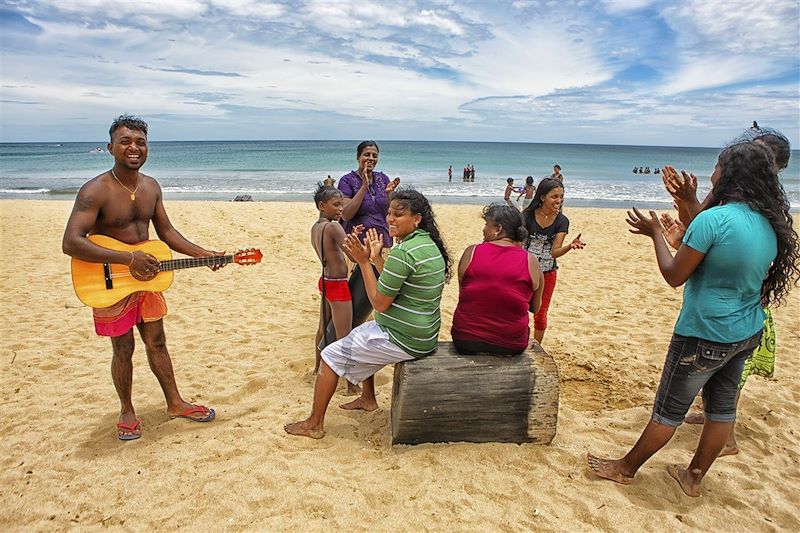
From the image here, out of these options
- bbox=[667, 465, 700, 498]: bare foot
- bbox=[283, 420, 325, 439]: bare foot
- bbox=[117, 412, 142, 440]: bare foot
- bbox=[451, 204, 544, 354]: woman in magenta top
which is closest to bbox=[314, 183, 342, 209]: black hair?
bbox=[451, 204, 544, 354]: woman in magenta top

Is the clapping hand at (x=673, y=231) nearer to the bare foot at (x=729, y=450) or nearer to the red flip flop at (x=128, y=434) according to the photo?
the bare foot at (x=729, y=450)

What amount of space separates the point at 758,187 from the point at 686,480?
6.09ft

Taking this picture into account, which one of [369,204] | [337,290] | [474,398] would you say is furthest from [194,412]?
[369,204]

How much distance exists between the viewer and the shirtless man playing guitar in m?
3.37

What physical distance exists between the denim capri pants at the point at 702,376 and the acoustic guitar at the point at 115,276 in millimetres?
3175

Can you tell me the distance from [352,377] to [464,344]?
82cm

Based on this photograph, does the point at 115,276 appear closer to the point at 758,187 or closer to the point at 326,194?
the point at 326,194

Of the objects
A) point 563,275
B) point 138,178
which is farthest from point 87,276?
point 563,275

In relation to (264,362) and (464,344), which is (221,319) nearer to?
(264,362)

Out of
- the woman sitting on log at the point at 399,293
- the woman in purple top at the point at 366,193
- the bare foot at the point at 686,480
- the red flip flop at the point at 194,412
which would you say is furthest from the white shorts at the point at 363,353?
the bare foot at the point at 686,480

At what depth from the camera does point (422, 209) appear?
140 inches

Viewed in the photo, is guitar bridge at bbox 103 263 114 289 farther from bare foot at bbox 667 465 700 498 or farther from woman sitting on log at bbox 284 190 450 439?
bare foot at bbox 667 465 700 498

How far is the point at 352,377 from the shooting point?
3.68 meters

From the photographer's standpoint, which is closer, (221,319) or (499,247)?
(499,247)
